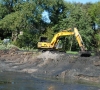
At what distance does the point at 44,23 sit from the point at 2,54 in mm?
27157

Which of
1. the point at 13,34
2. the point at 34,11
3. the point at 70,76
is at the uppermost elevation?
the point at 34,11

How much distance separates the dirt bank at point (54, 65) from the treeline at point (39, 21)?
855 inches

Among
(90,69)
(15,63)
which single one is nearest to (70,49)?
(15,63)

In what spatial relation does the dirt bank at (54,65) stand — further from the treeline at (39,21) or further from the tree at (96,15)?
the tree at (96,15)

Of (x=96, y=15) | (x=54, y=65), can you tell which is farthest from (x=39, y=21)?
(x=54, y=65)

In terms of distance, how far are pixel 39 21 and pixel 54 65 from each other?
3322 cm

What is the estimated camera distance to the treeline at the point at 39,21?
216 ft

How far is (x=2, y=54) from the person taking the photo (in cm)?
4578

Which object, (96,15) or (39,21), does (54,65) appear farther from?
(96,15)

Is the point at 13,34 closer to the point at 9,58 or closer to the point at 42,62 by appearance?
the point at 9,58

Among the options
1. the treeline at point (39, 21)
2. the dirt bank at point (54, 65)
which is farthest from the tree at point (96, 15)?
the dirt bank at point (54, 65)

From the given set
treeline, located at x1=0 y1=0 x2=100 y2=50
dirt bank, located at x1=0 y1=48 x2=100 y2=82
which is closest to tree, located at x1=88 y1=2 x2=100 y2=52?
treeline, located at x1=0 y1=0 x2=100 y2=50

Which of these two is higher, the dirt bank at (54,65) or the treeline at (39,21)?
the treeline at (39,21)

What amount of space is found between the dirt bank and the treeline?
21728mm
